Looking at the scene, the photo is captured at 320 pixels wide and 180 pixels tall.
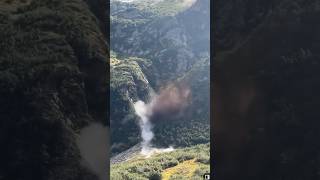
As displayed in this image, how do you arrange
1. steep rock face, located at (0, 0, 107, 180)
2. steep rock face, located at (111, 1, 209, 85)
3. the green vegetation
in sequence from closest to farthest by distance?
steep rock face, located at (0, 0, 107, 180) < the green vegetation < steep rock face, located at (111, 1, 209, 85)

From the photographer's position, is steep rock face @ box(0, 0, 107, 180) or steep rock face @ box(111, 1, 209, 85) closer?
steep rock face @ box(0, 0, 107, 180)

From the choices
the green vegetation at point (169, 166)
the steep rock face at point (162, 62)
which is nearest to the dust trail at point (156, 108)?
the steep rock face at point (162, 62)

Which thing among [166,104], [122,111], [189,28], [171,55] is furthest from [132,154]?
[189,28]

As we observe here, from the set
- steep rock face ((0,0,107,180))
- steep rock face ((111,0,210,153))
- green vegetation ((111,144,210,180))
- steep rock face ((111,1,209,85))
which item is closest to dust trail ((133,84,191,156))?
steep rock face ((111,0,210,153))
